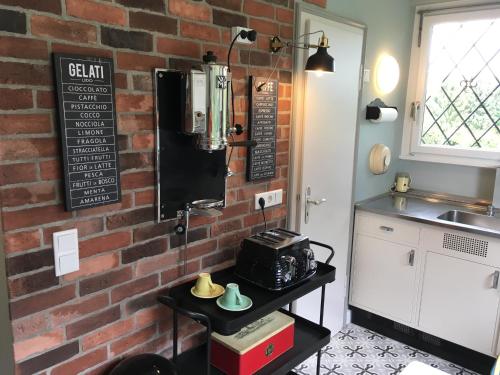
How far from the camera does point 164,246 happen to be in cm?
159

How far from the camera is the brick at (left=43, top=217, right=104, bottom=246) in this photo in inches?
49.0

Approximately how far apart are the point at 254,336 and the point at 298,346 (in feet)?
0.82

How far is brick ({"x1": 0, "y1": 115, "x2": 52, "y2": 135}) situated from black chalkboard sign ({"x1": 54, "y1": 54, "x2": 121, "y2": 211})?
0.04 m

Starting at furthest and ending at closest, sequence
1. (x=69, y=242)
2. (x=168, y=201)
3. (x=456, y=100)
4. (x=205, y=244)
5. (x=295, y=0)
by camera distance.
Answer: (x=456, y=100) → (x=295, y=0) → (x=205, y=244) → (x=168, y=201) → (x=69, y=242)

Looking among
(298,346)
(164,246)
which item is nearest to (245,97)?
(164,246)

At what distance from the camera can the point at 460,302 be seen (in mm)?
2426

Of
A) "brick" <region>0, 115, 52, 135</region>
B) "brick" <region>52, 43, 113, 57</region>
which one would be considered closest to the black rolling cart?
"brick" <region>0, 115, 52, 135</region>

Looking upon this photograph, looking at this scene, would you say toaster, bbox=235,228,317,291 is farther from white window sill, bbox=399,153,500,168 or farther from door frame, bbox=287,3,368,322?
white window sill, bbox=399,153,500,168

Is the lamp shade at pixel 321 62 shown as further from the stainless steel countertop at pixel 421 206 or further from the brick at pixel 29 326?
the brick at pixel 29 326

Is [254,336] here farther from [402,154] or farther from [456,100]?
[456,100]

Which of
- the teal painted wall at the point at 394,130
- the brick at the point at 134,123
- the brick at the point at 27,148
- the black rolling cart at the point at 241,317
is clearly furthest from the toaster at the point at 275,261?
the teal painted wall at the point at 394,130

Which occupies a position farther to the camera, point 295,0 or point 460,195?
point 460,195

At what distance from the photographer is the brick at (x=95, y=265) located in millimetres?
1334

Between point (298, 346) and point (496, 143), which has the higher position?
point (496, 143)
